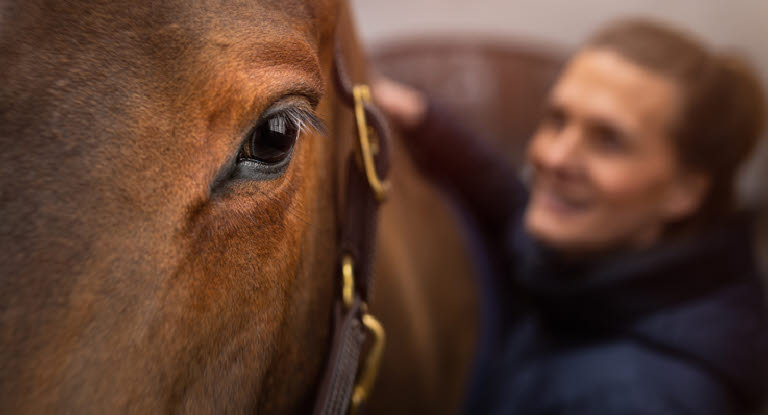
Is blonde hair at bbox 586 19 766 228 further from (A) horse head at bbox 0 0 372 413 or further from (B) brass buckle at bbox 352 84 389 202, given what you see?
(A) horse head at bbox 0 0 372 413

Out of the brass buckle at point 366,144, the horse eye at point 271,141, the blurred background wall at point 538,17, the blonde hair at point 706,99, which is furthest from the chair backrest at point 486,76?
the horse eye at point 271,141

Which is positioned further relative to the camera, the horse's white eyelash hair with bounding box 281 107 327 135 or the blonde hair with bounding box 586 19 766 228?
the blonde hair with bounding box 586 19 766 228

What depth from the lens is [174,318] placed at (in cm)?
40

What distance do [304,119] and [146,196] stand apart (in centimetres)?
14

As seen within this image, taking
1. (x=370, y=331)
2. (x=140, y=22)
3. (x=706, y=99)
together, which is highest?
(x=140, y=22)

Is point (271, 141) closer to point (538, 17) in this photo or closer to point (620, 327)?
point (620, 327)

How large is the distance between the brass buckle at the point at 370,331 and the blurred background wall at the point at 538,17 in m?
1.29

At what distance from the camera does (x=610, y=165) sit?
3.23 feet

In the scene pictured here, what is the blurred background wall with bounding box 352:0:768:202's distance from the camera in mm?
1717

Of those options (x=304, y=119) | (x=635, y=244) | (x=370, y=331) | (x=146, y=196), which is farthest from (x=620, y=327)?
(x=146, y=196)

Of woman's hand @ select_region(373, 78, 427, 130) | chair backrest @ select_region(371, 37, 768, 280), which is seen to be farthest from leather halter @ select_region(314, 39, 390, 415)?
chair backrest @ select_region(371, 37, 768, 280)

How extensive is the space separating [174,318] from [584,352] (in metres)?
0.77

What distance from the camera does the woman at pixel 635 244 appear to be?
0.90 m

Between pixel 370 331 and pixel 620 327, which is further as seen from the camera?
pixel 620 327
